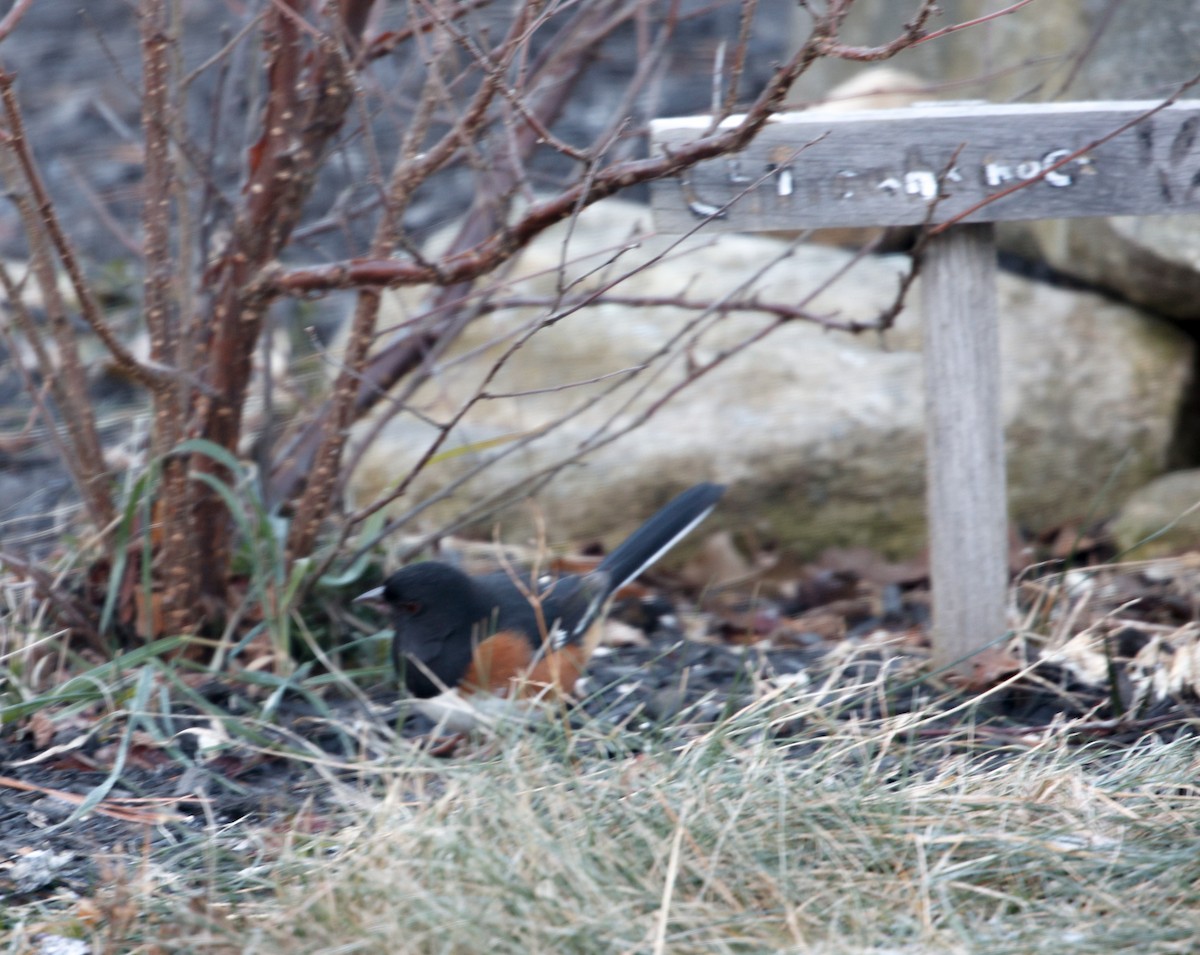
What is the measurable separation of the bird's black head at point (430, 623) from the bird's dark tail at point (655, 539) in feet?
1.47

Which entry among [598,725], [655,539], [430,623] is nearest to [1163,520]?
[655,539]

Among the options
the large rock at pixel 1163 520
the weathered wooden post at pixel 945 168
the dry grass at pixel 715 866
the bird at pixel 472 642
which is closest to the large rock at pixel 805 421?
the large rock at pixel 1163 520

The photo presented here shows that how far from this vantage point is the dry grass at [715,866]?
1.94m

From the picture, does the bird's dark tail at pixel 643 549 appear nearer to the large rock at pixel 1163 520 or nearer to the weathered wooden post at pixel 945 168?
the weathered wooden post at pixel 945 168

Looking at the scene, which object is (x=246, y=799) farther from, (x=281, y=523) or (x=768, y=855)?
(x=768, y=855)

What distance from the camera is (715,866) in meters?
2.06

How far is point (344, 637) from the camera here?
11.2ft

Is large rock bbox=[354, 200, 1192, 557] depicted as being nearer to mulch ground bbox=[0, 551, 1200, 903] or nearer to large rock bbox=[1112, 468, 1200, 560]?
large rock bbox=[1112, 468, 1200, 560]

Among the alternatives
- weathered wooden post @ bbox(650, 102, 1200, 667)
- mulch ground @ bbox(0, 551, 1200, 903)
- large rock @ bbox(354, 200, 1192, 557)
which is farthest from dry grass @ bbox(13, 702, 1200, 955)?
large rock @ bbox(354, 200, 1192, 557)

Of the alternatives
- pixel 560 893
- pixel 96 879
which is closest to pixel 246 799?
pixel 96 879

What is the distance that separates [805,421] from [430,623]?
1654 mm

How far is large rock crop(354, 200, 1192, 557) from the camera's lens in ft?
13.7

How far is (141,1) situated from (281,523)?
121 cm

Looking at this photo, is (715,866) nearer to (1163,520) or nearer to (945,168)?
(945,168)
